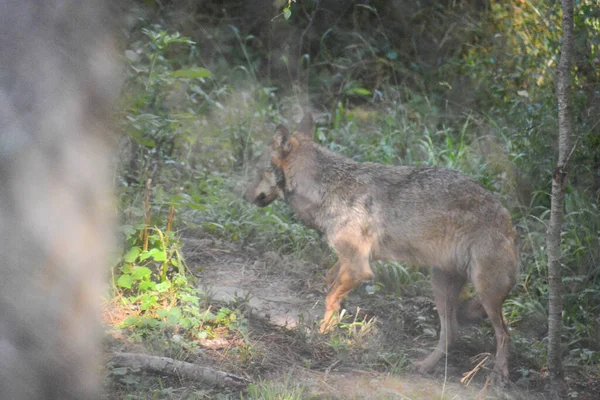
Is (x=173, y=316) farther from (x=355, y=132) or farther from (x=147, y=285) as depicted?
(x=355, y=132)

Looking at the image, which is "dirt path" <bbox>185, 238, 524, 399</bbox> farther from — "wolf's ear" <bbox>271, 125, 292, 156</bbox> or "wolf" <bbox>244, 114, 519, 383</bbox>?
"wolf's ear" <bbox>271, 125, 292, 156</bbox>

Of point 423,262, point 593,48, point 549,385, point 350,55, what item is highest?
Answer: point 593,48

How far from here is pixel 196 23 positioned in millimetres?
10297

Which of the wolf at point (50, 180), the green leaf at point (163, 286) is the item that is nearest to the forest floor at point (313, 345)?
the green leaf at point (163, 286)

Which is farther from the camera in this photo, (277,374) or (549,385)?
(549,385)

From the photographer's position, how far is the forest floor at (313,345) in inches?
181

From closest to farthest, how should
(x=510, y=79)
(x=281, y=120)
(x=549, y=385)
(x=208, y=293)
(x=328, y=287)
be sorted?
(x=549, y=385), (x=208, y=293), (x=328, y=287), (x=510, y=79), (x=281, y=120)

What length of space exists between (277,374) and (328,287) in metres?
1.43

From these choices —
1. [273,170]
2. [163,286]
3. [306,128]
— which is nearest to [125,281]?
[163,286]

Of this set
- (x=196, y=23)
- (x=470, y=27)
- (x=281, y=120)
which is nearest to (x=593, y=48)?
(x=470, y=27)

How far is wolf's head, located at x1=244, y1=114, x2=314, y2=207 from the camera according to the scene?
6.19 metres

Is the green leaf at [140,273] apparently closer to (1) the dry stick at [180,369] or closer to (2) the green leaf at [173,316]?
(2) the green leaf at [173,316]

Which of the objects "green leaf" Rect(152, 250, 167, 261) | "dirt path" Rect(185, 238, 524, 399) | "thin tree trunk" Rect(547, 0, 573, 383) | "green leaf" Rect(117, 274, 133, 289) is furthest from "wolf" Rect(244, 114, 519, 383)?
"green leaf" Rect(117, 274, 133, 289)

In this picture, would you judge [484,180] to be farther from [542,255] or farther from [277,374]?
[277,374]
